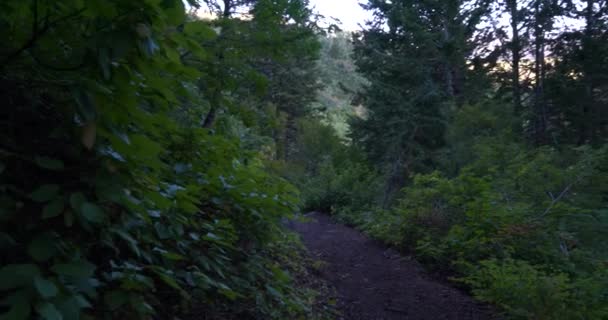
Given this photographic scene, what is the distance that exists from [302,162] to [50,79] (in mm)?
26611

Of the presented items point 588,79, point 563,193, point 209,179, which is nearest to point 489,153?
point 563,193

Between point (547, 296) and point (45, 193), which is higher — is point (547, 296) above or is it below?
below

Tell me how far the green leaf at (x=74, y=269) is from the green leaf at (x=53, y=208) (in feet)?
0.54

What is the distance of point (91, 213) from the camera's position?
1.43 meters

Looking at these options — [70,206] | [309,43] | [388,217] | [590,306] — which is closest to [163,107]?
[70,206]

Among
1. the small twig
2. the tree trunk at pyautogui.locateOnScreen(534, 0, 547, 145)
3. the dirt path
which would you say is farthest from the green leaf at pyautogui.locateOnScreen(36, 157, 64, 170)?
the tree trunk at pyautogui.locateOnScreen(534, 0, 547, 145)

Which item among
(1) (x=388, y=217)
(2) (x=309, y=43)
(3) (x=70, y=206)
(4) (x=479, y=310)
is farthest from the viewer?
(1) (x=388, y=217)

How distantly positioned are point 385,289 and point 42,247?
6208 millimetres

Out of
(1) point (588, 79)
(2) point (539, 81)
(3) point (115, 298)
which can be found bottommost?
(3) point (115, 298)

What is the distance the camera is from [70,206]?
1.50 meters

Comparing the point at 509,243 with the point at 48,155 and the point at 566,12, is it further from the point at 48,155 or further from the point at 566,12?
the point at 566,12

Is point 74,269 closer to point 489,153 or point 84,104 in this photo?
point 84,104

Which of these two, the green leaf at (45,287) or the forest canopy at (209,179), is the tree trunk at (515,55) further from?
the green leaf at (45,287)

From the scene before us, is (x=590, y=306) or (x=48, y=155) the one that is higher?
(x=48, y=155)
